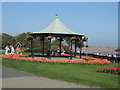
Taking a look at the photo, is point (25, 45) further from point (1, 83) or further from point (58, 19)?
point (1, 83)

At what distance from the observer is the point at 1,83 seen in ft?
31.4

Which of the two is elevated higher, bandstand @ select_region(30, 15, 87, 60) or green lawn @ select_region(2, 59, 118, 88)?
bandstand @ select_region(30, 15, 87, 60)

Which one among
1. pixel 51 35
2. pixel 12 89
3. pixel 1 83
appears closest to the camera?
pixel 12 89

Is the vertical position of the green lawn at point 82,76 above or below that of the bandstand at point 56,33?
below

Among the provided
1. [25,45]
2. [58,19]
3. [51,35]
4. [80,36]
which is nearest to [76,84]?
[51,35]

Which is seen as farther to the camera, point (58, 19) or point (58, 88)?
point (58, 19)

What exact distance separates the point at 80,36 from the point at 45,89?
19.6m

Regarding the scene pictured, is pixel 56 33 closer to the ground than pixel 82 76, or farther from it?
farther from it

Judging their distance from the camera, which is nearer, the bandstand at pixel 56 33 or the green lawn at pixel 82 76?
the green lawn at pixel 82 76

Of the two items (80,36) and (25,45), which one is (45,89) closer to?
(80,36)

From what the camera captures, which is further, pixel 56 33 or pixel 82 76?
pixel 56 33

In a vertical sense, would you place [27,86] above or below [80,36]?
below

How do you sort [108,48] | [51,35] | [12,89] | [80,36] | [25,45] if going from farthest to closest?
[108,48] → [25,45] → [80,36] → [51,35] → [12,89]

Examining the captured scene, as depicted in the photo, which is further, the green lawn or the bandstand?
the bandstand
